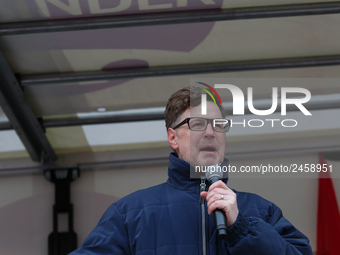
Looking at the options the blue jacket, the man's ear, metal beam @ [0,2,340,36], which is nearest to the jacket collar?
the blue jacket

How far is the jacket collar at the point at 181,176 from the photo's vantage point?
5.19 ft

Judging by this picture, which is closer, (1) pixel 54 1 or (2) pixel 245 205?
(2) pixel 245 205

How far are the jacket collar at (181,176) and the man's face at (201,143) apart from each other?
0.04m

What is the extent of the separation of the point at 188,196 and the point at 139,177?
3323 mm

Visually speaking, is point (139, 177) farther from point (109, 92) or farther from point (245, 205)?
point (245, 205)

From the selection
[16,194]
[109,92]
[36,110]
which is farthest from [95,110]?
[16,194]

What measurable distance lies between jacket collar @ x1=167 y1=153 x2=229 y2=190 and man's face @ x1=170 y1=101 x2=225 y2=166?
0.04 meters

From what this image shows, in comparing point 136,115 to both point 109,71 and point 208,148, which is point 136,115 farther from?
point 208,148

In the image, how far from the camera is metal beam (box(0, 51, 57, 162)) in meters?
3.81

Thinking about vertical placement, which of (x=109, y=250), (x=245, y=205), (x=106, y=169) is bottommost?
(x=109, y=250)

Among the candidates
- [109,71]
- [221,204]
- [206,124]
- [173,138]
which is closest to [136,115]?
[109,71]

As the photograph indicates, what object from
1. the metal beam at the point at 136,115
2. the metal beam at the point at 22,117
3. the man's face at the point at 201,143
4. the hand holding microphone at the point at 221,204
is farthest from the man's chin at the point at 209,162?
the metal beam at the point at 136,115

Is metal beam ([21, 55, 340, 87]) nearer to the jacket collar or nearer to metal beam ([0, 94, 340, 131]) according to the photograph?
metal beam ([0, 94, 340, 131])

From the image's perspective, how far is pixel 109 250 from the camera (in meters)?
1.45
